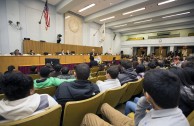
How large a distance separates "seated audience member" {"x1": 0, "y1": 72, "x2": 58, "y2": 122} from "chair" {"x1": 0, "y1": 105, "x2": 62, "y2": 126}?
0.07 meters

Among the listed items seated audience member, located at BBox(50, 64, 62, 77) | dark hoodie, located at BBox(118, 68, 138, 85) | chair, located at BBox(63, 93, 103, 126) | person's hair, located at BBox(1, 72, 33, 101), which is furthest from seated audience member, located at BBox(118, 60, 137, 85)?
person's hair, located at BBox(1, 72, 33, 101)

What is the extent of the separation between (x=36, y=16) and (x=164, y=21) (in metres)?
11.8

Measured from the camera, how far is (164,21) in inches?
494

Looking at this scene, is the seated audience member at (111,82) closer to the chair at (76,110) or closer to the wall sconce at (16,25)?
the chair at (76,110)

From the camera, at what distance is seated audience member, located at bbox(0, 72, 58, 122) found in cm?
93

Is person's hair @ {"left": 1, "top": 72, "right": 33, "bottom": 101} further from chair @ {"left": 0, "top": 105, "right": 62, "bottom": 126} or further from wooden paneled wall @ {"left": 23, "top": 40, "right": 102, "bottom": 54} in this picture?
wooden paneled wall @ {"left": 23, "top": 40, "right": 102, "bottom": 54}

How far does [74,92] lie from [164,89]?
3.30 feet

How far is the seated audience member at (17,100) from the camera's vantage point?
3.06ft

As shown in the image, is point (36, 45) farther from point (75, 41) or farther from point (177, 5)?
point (177, 5)

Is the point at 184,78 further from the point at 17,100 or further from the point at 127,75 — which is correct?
the point at 17,100

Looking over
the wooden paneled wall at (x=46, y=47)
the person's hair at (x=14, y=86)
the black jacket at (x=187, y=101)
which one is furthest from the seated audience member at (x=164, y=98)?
the wooden paneled wall at (x=46, y=47)

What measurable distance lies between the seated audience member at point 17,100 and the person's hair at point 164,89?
2.98ft

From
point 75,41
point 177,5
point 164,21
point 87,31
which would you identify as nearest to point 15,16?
point 75,41

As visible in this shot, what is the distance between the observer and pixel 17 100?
0.98 metres
